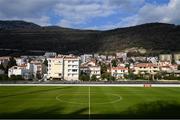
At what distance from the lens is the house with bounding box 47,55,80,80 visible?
117562 millimetres

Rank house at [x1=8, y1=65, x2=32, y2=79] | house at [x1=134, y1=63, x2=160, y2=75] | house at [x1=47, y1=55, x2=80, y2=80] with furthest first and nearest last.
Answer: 1. house at [x1=134, y1=63, x2=160, y2=75]
2. house at [x1=8, y1=65, x2=32, y2=79]
3. house at [x1=47, y1=55, x2=80, y2=80]

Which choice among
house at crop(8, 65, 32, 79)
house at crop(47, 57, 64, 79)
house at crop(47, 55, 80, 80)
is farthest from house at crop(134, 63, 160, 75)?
house at crop(8, 65, 32, 79)

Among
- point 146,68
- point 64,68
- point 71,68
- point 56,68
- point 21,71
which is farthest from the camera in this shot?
point 146,68

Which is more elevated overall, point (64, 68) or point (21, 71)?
point (64, 68)

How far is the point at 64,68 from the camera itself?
390 ft

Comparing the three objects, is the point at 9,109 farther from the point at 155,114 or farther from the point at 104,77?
the point at 104,77

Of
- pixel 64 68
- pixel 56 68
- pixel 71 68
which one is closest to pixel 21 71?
pixel 56 68

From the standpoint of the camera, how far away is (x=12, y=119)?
776 inches

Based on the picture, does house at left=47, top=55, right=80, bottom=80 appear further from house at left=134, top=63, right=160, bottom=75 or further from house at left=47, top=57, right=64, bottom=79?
house at left=134, top=63, right=160, bottom=75

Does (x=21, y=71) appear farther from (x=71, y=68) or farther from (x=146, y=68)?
(x=146, y=68)

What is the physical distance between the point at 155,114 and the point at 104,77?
91.8m

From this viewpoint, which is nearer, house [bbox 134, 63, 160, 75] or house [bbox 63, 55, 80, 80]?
house [bbox 63, 55, 80, 80]

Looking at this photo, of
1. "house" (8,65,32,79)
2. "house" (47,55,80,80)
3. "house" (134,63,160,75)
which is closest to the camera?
"house" (47,55,80,80)

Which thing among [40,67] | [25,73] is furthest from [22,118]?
[40,67]
